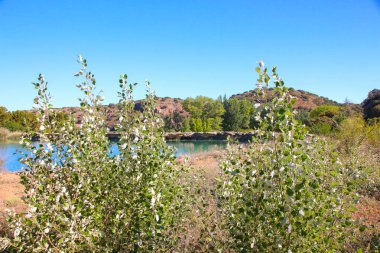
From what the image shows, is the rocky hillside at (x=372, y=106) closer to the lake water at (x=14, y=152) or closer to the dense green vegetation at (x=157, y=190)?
the lake water at (x=14, y=152)

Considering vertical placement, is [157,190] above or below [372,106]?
below

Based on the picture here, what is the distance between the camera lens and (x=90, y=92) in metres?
4.11

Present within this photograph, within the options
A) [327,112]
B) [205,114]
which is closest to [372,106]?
[327,112]

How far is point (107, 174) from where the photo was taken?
160 inches

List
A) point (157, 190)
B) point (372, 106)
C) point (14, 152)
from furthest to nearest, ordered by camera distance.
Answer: point (372, 106) → point (14, 152) → point (157, 190)

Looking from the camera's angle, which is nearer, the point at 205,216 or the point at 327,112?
the point at 205,216

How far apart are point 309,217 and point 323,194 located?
404mm

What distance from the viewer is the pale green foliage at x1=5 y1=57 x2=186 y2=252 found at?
11.4 feet

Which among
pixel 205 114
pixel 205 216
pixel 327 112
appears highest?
pixel 205 114

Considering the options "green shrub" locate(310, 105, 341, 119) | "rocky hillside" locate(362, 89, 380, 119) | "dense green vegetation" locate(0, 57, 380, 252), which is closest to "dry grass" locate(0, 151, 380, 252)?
"dense green vegetation" locate(0, 57, 380, 252)

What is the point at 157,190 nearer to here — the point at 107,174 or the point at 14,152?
the point at 107,174

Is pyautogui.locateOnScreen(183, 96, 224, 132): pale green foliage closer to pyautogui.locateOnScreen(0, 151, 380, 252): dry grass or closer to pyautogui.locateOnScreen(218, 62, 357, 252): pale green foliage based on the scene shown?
pyautogui.locateOnScreen(0, 151, 380, 252): dry grass

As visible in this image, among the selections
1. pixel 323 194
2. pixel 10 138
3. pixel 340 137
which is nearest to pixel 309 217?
pixel 323 194

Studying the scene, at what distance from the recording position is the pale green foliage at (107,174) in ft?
11.4
